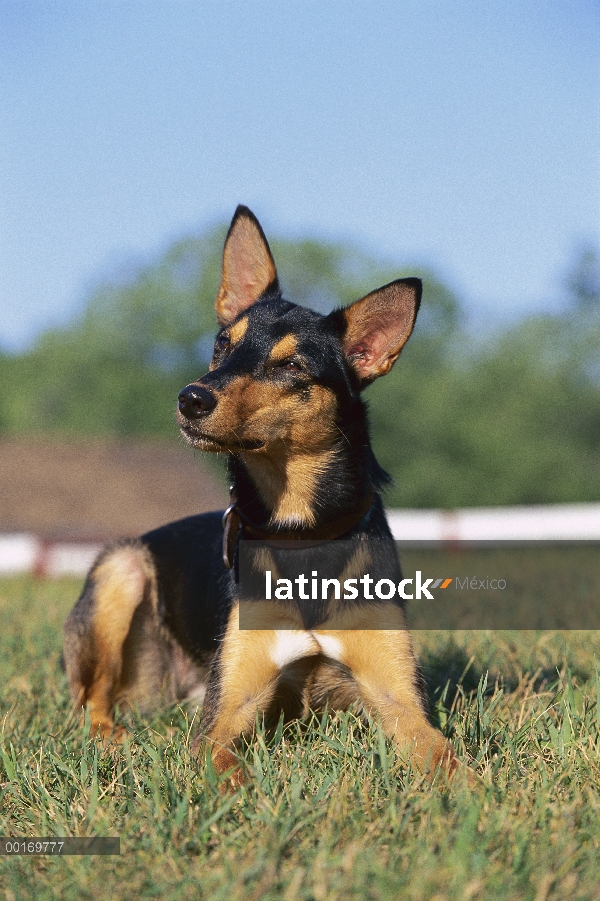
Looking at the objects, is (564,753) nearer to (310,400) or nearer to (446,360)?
(310,400)

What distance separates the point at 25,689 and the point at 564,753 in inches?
114

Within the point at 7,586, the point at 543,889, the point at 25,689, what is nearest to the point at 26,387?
the point at 7,586

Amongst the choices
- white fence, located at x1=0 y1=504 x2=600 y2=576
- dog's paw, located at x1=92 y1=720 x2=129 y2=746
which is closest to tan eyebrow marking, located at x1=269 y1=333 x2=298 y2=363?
dog's paw, located at x1=92 y1=720 x2=129 y2=746

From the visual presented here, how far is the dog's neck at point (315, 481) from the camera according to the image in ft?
13.9

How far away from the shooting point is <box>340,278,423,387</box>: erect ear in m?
4.29

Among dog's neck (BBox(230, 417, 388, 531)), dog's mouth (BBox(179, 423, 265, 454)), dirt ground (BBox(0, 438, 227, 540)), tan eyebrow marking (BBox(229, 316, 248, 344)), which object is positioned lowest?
dog's neck (BBox(230, 417, 388, 531))

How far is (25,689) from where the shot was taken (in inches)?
199

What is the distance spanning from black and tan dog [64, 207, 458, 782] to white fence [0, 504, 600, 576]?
10817 millimetres

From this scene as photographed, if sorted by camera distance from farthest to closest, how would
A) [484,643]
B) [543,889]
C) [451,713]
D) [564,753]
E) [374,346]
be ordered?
1. [484,643]
2. [374,346]
3. [451,713]
4. [564,753]
5. [543,889]

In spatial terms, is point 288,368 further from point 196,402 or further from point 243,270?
point 243,270

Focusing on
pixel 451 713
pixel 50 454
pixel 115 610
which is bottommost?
pixel 451 713

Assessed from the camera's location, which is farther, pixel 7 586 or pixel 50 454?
pixel 50 454

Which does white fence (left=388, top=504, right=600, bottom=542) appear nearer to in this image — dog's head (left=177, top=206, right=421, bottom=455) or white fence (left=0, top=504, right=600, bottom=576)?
white fence (left=0, top=504, right=600, bottom=576)

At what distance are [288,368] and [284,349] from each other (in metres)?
0.09
